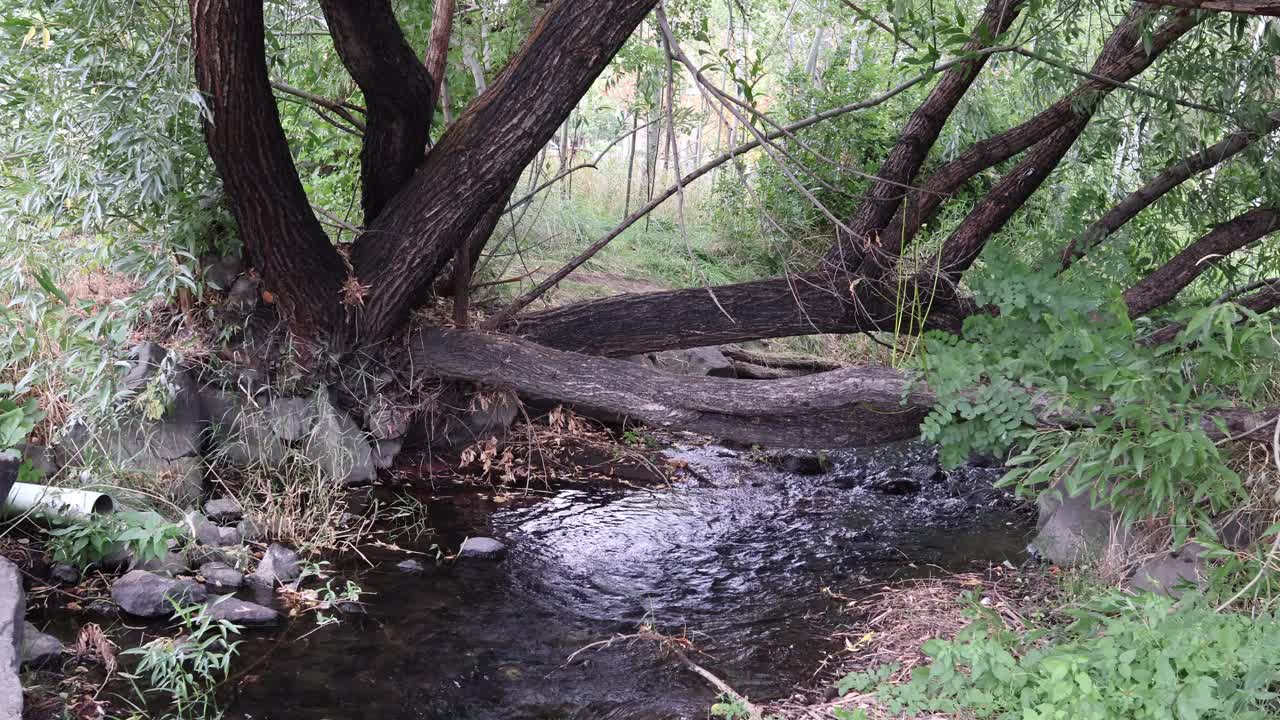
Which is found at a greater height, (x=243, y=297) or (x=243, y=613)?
(x=243, y=297)

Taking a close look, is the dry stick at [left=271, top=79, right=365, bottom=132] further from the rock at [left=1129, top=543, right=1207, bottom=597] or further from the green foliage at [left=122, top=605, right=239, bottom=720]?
the rock at [left=1129, top=543, right=1207, bottom=597]

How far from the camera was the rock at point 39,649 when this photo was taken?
9.71ft

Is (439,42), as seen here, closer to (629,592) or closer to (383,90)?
(383,90)

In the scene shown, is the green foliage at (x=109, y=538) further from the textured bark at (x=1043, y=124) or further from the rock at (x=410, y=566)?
the textured bark at (x=1043, y=124)

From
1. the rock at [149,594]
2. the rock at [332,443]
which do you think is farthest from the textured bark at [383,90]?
the rock at [149,594]

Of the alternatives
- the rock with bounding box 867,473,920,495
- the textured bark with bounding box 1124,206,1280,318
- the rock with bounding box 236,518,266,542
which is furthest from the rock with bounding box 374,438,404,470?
the textured bark with bounding box 1124,206,1280,318

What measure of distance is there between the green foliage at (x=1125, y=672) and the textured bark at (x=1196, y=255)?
7.39ft

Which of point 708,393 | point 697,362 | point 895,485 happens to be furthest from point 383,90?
point 895,485

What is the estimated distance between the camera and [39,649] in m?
3.00

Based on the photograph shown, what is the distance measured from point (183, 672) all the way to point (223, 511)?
4.50 ft

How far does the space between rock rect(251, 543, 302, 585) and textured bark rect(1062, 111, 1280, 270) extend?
369 cm

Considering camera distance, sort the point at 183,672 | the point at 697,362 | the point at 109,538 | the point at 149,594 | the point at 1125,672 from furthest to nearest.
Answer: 1. the point at 697,362
2. the point at 109,538
3. the point at 149,594
4. the point at 183,672
5. the point at 1125,672

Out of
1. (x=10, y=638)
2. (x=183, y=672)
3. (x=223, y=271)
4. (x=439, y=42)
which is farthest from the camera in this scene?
(x=439, y=42)

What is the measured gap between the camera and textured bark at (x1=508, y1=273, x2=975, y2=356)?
511 centimetres
